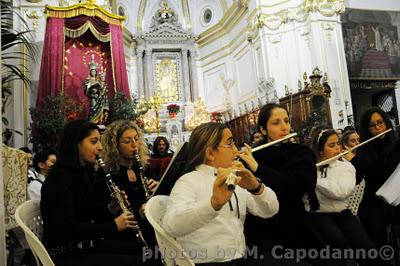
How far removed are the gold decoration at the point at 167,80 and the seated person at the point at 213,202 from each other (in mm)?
13325

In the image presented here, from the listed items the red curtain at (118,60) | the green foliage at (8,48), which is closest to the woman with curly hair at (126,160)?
the green foliage at (8,48)

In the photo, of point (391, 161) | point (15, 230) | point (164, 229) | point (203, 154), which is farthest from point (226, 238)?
point (15, 230)

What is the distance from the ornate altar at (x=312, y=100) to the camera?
990cm

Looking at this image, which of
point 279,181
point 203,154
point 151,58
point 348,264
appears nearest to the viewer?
point 203,154

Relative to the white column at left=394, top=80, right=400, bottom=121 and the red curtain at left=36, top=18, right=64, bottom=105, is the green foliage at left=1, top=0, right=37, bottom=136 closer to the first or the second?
the red curtain at left=36, top=18, right=64, bottom=105

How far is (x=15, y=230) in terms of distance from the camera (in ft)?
11.0

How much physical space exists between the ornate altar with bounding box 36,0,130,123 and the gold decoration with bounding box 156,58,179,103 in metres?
4.76

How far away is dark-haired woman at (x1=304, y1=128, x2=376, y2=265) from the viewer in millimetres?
2592

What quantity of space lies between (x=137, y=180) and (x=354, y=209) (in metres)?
1.77

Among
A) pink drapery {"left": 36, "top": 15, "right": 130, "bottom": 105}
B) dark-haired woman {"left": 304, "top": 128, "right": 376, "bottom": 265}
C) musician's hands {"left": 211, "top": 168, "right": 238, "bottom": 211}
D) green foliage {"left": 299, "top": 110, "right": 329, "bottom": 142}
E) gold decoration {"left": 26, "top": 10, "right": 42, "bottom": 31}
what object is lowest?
dark-haired woman {"left": 304, "top": 128, "right": 376, "bottom": 265}

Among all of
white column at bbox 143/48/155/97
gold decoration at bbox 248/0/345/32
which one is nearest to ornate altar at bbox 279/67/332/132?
gold decoration at bbox 248/0/345/32

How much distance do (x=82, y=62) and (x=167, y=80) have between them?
5.48m

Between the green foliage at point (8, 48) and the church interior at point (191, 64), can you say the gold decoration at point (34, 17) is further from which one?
the green foliage at point (8, 48)

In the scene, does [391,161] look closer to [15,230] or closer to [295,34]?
[15,230]
